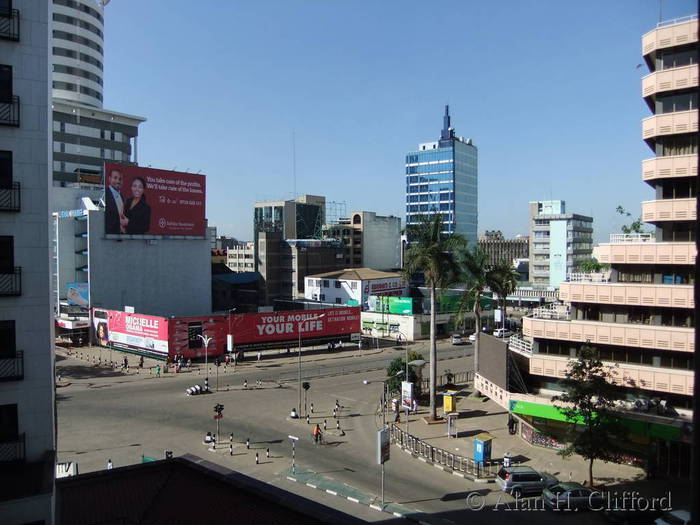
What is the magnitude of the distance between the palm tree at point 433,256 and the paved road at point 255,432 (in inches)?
322

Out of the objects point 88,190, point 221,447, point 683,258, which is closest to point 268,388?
point 221,447

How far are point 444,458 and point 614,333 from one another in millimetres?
11285

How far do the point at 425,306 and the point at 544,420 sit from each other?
2385 inches

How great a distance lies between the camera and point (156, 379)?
5056 centimetres

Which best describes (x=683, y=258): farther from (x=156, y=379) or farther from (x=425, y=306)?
(x=425, y=306)

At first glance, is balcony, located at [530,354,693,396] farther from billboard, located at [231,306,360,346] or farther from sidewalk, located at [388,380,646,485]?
billboard, located at [231,306,360,346]

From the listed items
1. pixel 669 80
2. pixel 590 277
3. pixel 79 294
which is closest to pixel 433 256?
pixel 590 277

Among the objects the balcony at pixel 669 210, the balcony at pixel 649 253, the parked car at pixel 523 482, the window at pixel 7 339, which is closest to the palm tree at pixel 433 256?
the balcony at pixel 649 253

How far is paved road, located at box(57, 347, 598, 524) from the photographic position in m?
26.0

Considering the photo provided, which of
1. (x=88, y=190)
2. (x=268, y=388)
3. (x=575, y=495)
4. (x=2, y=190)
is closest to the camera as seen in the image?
(x=2, y=190)

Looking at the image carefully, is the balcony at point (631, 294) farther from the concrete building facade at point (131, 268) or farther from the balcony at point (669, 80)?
the concrete building facade at point (131, 268)

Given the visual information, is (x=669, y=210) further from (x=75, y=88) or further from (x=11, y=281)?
(x=75, y=88)

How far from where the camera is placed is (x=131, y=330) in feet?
204

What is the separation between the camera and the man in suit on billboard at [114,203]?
72.7 metres
